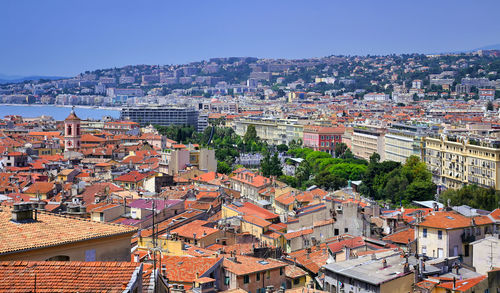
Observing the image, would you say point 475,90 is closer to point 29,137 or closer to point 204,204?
point 29,137

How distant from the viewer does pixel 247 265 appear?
1073 centimetres

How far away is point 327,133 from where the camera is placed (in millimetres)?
62031

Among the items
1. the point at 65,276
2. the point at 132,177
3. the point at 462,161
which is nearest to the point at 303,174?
the point at 462,161

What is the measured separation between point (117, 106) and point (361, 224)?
509ft

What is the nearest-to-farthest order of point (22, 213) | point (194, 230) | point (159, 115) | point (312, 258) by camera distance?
point (22, 213) < point (312, 258) < point (194, 230) < point (159, 115)

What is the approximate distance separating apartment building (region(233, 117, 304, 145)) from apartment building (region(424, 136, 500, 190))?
2864cm

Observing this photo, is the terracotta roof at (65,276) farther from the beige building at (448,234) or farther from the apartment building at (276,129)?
the apartment building at (276,129)

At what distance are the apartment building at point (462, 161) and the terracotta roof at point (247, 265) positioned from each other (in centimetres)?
2257

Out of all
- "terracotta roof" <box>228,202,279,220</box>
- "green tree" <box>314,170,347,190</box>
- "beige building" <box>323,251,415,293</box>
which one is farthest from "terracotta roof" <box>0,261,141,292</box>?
"green tree" <box>314,170,347,190</box>

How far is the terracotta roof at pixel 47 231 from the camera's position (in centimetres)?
557

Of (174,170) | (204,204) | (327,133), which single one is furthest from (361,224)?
(327,133)

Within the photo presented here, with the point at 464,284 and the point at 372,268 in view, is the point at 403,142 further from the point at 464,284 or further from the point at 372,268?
the point at 464,284

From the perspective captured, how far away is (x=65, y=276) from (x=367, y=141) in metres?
50.7

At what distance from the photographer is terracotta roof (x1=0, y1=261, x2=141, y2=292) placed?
4.23 metres
